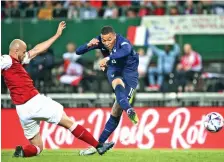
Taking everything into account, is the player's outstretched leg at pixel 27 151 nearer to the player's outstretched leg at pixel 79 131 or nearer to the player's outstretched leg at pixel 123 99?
the player's outstretched leg at pixel 79 131

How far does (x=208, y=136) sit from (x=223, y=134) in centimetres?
46

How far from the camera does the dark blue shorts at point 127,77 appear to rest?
15.0 meters

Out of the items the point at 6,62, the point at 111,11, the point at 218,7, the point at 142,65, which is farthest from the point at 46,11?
the point at 6,62

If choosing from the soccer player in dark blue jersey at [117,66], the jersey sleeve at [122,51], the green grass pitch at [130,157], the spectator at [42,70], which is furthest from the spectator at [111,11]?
the green grass pitch at [130,157]

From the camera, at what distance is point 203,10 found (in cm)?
2297

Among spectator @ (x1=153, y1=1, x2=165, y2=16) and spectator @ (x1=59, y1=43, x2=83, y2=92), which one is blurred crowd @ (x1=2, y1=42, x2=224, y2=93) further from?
spectator @ (x1=153, y1=1, x2=165, y2=16)

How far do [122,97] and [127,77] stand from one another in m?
0.93

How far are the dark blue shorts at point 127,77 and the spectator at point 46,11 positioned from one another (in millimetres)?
9292

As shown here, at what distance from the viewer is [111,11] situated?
23703 mm

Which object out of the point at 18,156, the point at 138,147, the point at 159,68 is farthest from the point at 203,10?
the point at 18,156

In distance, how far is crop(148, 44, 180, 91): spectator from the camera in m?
22.0

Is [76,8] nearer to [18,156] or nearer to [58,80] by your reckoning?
[58,80]

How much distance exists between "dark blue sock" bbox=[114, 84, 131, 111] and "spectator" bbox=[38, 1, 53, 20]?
991 cm

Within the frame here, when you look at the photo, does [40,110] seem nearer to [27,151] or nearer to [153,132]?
[27,151]
